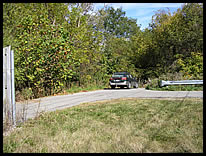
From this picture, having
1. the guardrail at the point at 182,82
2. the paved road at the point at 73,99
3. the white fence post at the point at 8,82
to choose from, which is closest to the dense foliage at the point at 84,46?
the paved road at the point at 73,99

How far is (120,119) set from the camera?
688cm

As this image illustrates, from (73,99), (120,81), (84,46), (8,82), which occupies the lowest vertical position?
(73,99)

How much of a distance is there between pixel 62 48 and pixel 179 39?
15457 millimetres

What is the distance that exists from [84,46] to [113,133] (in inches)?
665

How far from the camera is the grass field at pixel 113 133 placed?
4523 mm

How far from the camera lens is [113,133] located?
17.7 feet

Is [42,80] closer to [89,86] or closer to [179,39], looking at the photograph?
[89,86]

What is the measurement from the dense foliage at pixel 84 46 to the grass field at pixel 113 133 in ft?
27.1

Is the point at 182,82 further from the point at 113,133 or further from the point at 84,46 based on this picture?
the point at 113,133

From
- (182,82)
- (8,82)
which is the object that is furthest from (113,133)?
(182,82)

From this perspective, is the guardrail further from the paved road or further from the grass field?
the grass field

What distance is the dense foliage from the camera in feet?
49.6

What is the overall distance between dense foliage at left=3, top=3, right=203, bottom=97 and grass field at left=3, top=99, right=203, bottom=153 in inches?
325

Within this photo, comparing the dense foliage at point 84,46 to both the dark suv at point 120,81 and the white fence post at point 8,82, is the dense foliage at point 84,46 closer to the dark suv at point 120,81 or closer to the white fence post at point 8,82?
the dark suv at point 120,81
